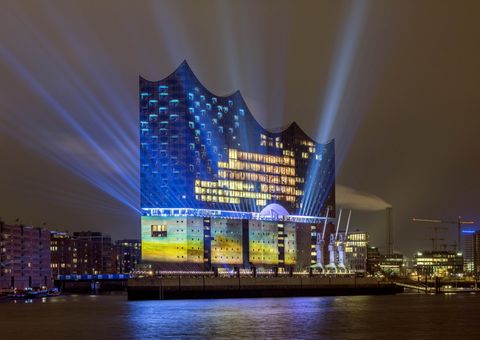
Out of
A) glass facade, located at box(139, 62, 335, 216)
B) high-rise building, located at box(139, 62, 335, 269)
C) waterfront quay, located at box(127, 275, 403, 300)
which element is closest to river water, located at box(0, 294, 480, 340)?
waterfront quay, located at box(127, 275, 403, 300)

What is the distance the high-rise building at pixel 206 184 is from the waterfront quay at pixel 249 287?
7745 millimetres

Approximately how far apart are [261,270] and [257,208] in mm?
14994

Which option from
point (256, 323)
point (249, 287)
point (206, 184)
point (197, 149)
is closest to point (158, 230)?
point (206, 184)

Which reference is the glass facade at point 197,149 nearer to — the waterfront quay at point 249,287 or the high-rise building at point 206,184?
the high-rise building at point 206,184

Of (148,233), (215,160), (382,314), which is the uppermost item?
(215,160)

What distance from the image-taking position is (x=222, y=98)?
17425 cm

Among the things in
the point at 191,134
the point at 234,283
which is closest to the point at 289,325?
the point at 234,283

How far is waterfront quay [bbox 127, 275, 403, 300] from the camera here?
149 meters

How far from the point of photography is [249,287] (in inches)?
6280

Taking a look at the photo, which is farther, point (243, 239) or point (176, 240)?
point (243, 239)

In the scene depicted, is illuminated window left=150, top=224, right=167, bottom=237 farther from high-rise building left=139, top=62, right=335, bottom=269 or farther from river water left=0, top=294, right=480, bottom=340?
river water left=0, top=294, right=480, bottom=340

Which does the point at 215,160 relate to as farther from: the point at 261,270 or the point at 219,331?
the point at 219,331

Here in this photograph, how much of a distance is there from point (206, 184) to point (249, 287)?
2239cm

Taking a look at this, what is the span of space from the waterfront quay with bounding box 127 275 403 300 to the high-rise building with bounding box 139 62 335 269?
305 inches
